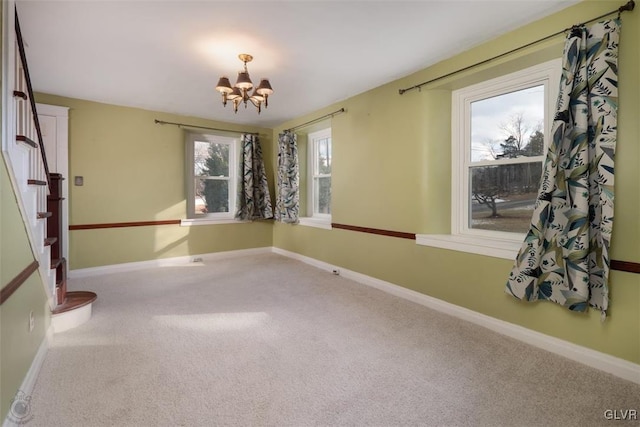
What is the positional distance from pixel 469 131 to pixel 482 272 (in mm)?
1288

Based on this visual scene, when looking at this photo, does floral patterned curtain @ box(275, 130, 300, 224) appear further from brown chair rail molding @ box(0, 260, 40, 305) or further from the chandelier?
brown chair rail molding @ box(0, 260, 40, 305)

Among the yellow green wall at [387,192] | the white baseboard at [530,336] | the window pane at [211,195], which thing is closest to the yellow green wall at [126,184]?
the yellow green wall at [387,192]

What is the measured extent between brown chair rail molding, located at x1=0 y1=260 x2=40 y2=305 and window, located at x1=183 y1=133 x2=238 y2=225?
9.37 ft

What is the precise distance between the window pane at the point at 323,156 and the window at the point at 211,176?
1416 mm

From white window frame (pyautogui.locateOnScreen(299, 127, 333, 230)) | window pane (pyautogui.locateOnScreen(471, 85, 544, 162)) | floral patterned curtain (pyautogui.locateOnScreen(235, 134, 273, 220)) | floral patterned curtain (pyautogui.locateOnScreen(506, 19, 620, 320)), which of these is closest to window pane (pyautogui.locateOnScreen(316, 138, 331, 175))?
white window frame (pyautogui.locateOnScreen(299, 127, 333, 230))

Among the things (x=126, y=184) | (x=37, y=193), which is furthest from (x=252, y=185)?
(x=37, y=193)

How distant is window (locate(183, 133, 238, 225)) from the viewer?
4.84m

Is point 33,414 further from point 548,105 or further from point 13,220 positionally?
point 548,105

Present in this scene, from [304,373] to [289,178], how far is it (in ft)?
11.1

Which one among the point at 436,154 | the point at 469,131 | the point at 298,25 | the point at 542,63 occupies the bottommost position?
the point at 436,154

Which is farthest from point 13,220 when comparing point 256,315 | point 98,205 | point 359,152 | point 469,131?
point 469,131

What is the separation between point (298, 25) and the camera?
2.25 m

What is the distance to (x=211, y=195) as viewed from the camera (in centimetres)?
512

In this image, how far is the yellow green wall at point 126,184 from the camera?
12.9ft
